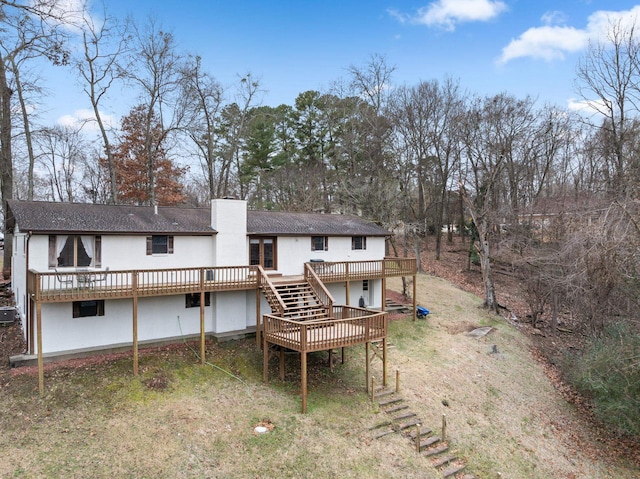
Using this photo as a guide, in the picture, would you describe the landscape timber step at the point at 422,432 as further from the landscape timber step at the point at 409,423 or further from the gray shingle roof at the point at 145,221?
the gray shingle roof at the point at 145,221

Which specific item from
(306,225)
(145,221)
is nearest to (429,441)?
(306,225)

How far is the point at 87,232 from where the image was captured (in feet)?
44.9

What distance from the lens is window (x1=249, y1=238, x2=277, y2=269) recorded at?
1794 centimetres

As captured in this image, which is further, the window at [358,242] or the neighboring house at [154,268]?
the window at [358,242]

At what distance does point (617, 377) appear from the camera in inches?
531

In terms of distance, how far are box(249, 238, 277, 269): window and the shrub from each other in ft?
44.0

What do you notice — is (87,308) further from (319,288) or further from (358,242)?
(358,242)

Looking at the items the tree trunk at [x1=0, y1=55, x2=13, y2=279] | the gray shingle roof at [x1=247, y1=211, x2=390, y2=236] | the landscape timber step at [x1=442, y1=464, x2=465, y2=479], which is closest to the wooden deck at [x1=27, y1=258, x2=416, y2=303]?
the gray shingle roof at [x1=247, y1=211, x2=390, y2=236]

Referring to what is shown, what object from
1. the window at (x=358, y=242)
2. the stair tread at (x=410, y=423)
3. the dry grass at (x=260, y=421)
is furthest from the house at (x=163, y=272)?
the stair tread at (x=410, y=423)

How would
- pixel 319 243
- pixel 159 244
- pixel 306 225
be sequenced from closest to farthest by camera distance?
pixel 159 244 → pixel 319 243 → pixel 306 225

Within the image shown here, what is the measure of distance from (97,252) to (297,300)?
774 centimetres

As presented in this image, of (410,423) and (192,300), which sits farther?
(192,300)

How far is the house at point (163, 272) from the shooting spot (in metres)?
13.1

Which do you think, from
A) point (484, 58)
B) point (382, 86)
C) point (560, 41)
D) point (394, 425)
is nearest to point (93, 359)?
point (394, 425)
